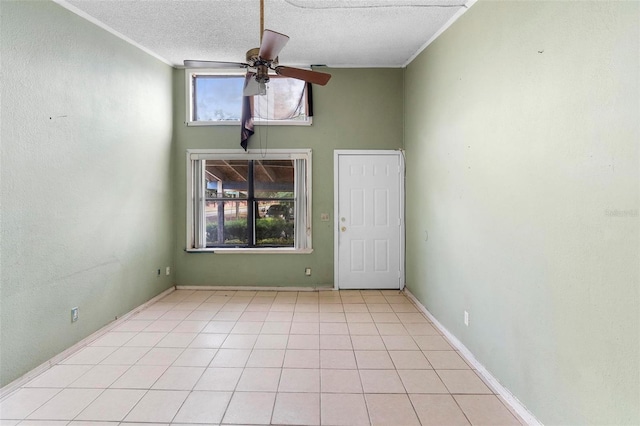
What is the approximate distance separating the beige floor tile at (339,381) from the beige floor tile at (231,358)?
69 cm

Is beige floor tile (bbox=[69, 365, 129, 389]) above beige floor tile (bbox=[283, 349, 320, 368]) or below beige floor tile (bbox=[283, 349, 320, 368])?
below

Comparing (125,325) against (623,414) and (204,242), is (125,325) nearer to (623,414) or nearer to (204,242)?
(204,242)

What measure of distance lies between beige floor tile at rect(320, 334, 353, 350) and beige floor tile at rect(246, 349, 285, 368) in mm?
404

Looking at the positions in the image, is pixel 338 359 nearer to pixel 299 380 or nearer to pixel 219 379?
pixel 299 380

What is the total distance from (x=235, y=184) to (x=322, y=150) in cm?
138

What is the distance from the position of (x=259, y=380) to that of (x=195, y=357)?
704mm

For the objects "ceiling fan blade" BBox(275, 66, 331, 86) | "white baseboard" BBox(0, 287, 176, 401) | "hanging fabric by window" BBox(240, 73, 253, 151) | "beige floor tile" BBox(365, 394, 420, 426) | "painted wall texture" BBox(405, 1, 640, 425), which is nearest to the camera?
"painted wall texture" BBox(405, 1, 640, 425)

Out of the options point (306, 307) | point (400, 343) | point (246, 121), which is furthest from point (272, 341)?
point (246, 121)

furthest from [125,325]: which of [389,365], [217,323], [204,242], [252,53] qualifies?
[252,53]

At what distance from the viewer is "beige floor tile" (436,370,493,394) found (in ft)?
7.34

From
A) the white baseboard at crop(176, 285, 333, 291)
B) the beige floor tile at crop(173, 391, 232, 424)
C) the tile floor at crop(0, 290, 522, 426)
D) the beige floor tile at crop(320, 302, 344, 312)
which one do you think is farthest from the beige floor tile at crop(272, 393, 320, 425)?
the white baseboard at crop(176, 285, 333, 291)

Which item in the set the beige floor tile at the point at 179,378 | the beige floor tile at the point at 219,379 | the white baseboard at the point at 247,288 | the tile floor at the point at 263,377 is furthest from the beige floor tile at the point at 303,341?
the white baseboard at the point at 247,288

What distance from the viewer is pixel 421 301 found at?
3.86 meters

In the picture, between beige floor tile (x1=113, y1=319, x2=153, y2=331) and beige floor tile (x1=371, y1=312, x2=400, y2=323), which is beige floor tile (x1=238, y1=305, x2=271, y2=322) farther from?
beige floor tile (x1=371, y1=312, x2=400, y2=323)
